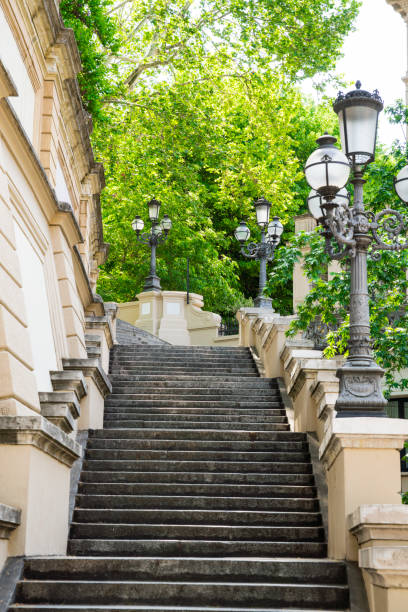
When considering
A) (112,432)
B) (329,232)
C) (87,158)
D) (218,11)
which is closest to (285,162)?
(218,11)

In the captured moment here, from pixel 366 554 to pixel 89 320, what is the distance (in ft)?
35.5

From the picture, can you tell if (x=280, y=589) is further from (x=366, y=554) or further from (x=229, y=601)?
(x=366, y=554)

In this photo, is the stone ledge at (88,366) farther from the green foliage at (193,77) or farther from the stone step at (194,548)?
the green foliage at (193,77)

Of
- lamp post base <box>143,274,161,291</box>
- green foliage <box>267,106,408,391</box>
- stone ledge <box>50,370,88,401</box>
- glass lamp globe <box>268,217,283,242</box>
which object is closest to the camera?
stone ledge <box>50,370,88,401</box>

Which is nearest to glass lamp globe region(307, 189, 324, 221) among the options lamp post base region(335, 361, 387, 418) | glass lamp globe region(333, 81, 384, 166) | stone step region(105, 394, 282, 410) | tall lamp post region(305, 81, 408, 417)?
tall lamp post region(305, 81, 408, 417)

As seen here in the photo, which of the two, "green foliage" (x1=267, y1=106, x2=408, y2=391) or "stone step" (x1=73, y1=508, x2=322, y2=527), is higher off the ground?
"green foliage" (x1=267, y1=106, x2=408, y2=391)

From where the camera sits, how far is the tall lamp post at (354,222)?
829 cm

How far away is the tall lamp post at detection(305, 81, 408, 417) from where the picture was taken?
8289mm

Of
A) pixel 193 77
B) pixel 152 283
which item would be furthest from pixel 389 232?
pixel 152 283

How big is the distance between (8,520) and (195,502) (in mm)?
4117

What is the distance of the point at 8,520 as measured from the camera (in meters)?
6.71

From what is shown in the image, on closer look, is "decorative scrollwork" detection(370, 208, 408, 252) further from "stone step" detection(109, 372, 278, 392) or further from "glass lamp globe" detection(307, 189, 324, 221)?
"stone step" detection(109, 372, 278, 392)

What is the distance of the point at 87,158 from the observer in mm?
18609

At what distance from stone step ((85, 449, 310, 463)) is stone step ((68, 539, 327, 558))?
2522mm
